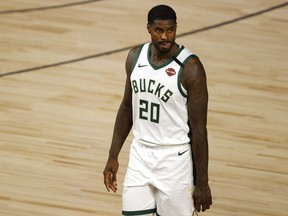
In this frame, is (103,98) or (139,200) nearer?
(139,200)

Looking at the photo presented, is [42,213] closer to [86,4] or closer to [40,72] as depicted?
[40,72]

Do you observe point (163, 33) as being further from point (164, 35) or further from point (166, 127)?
point (166, 127)

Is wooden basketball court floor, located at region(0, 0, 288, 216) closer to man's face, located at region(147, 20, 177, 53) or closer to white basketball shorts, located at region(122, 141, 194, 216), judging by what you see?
white basketball shorts, located at region(122, 141, 194, 216)

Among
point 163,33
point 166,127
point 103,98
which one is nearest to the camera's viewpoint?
point 163,33

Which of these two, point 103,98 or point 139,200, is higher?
point 139,200

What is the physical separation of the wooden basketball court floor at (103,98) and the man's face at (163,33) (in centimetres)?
208

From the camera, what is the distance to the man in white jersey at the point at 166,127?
4.34 m

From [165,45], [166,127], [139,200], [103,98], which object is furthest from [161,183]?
[103,98]

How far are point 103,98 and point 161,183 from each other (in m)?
4.04

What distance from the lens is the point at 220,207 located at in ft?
20.6

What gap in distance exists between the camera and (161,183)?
14.6ft

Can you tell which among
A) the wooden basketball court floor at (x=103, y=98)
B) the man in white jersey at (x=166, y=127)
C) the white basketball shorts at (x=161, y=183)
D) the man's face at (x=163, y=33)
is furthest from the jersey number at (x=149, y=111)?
the wooden basketball court floor at (x=103, y=98)

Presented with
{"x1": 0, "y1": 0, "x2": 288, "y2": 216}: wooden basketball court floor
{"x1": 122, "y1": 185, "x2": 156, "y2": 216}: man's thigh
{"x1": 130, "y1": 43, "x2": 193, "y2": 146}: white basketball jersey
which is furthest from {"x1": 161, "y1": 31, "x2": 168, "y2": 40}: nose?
{"x1": 0, "y1": 0, "x2": 288, "y2": 216}: wooden basketball court floor

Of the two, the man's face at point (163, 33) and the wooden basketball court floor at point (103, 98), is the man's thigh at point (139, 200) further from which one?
the wooden basketball court floor at point (103, 98)
